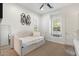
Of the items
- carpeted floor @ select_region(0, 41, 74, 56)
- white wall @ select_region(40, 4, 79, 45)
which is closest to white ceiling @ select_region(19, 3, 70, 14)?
white wall @ select_region(40, 4, 79, 45)

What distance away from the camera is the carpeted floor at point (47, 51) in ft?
3.59

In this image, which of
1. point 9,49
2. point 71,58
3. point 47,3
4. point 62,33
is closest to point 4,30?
point 9,49

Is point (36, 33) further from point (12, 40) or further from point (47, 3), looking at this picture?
point (47, 3)

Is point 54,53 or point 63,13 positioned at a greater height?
point 63,13

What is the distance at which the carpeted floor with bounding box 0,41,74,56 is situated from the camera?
109 centimetres

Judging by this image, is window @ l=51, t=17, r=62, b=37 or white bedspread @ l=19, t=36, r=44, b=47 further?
window @ l=51, t=17, r=62, b=37

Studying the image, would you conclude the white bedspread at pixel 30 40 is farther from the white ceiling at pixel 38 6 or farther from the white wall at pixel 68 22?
the white ceiling at pixel 38 6

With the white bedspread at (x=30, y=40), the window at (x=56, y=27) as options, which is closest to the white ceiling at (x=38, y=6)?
the window at (x=56, y=27)

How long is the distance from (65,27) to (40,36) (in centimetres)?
44

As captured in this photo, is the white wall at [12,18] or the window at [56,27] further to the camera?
the window at [56,27]

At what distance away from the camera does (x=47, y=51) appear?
1.17 metres

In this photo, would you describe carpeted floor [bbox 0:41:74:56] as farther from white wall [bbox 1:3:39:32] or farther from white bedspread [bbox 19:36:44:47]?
white wall [bbox 1:3:39:32]

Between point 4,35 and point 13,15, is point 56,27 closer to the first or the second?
point 13,15

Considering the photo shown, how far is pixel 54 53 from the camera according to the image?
1119 mm
